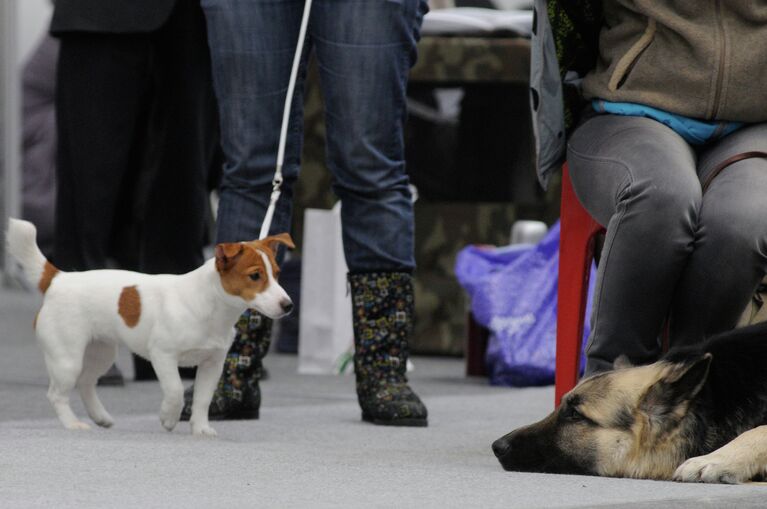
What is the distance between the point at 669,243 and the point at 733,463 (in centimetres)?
46

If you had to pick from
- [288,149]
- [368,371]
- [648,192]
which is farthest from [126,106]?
[648,192]

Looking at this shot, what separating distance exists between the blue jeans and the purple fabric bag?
1.25m

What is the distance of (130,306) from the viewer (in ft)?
9.29

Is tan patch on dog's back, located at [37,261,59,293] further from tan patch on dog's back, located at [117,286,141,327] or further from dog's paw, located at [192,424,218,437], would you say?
dog's paw, located at [192,424,218,437]

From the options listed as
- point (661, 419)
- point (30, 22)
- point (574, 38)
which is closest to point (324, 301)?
point (574, 38)

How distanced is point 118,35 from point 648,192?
176 centimetres

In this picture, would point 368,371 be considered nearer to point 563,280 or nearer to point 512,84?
point 563,280

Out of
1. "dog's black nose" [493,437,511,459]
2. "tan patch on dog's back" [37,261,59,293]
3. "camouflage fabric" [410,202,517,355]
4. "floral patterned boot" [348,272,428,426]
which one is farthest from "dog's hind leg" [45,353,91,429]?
"camouflage fabric" [410,202,517,355]

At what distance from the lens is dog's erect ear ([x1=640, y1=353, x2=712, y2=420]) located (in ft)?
7.57

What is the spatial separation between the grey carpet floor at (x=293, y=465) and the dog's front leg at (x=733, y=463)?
40mm

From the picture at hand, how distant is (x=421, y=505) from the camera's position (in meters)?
2.02

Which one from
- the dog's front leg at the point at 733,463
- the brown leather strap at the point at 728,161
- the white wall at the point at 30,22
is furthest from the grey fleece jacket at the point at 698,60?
the white wall at the point at 30,22

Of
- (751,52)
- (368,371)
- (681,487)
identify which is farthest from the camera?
(368,371)

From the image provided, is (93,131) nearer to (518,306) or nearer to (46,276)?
(46,276)
